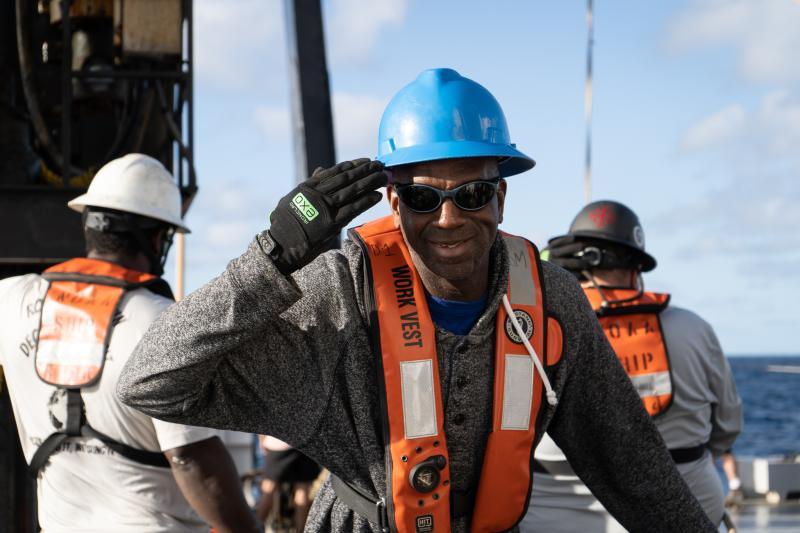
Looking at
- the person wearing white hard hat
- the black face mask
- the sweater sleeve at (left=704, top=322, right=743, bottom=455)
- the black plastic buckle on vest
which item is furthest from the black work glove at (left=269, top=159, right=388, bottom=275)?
the sweater sleeve at (left=704, top=322, right=743, bottom=455)

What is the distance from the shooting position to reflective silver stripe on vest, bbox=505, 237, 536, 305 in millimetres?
2883

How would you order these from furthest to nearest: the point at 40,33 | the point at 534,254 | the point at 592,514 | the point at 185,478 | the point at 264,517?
the point at 264,517, the point at 40,33, the point at 592,514, the point at 185,478, the point at 534,254

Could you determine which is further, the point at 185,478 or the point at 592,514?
the point at 592,514

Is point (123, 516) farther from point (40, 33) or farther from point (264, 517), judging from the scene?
point (264, 517)

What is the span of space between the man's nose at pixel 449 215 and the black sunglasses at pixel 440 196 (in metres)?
0.01

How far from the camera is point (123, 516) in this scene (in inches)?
142

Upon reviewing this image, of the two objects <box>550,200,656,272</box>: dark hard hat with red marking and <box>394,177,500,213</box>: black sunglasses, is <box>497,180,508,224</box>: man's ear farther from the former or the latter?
<box>550,200,656,272</box>: dark hard hat with red marking

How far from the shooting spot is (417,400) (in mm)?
2666

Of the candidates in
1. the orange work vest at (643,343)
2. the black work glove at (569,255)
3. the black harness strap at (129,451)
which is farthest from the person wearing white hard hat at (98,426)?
the black work glove at (569,255)

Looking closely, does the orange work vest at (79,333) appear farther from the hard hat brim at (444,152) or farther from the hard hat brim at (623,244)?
the hard hat brim at (623,244)

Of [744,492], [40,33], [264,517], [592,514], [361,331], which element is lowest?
[744,492]

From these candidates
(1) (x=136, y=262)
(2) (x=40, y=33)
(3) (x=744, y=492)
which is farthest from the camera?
(3) (x=744, y=492)

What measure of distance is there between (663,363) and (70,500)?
2.56 metres

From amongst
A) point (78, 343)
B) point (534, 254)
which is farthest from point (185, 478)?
point (534, 254)
